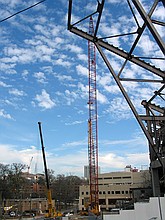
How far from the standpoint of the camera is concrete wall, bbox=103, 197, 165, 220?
17141mm

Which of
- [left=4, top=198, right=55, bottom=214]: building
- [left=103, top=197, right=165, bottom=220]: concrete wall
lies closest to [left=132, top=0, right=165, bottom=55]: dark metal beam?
[left=103, top=197, right=165, bottom=220]: concrete wall

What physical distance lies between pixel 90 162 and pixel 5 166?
40836 millimetres

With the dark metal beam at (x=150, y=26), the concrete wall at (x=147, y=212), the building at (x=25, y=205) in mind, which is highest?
the dark metal beam at (x=150, y=26)

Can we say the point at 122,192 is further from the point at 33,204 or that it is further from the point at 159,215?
the point at 159,215

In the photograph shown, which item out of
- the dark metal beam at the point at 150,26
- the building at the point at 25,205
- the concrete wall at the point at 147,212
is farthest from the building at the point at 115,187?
the dark metal beam at the point at 150,26

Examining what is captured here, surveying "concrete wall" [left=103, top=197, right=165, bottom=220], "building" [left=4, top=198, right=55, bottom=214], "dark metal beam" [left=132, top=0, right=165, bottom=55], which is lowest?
"building" [left=4, top=198, right=55, bottom=214]

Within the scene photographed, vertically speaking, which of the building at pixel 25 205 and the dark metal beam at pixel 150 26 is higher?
the dark metal beam at pixel 150 26

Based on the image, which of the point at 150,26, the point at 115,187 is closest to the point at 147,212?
the point at 150,26

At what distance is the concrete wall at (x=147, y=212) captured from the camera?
675 inches

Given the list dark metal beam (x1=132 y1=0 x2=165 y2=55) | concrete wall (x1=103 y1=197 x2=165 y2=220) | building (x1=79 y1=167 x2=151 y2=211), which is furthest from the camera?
building (x1=79 y1=167 x2=151 y2=211)

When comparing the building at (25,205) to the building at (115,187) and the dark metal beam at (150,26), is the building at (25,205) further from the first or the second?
the dark metal beam at (150,26)

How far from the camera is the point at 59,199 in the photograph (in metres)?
112

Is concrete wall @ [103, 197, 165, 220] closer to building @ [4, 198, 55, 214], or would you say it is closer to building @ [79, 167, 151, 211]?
building @ [4, 198, 55, 214]

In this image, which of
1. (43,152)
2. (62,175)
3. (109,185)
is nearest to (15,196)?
(109,185)
